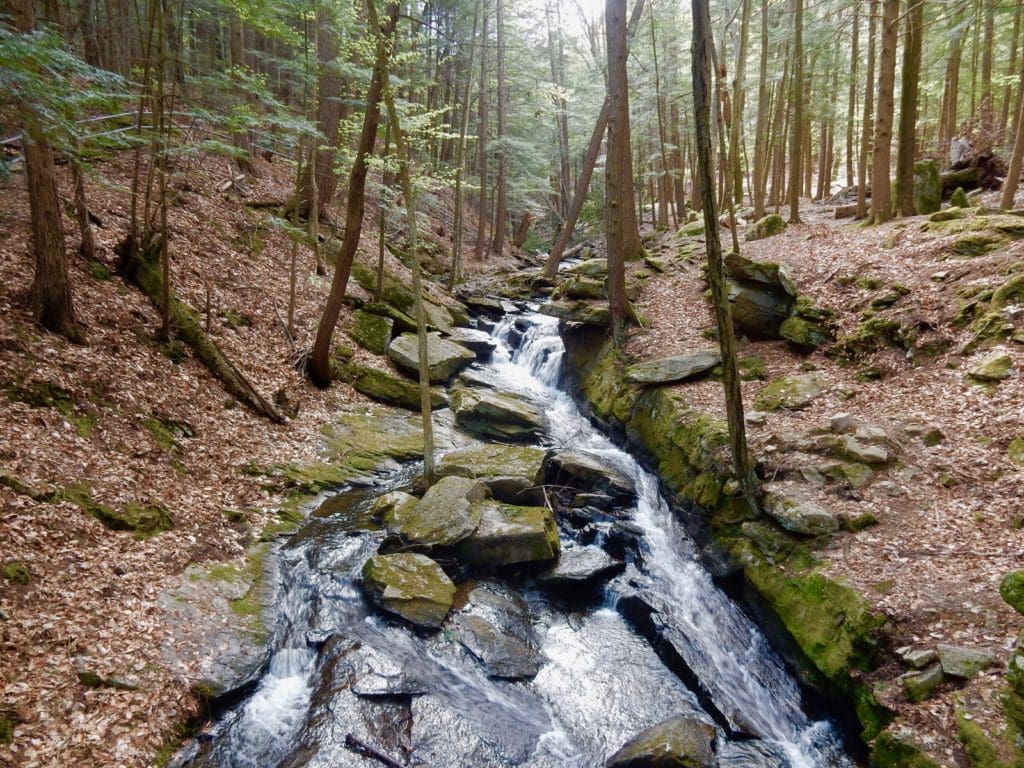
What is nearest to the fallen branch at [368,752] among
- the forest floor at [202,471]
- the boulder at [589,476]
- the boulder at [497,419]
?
the forest floor at [202,471]

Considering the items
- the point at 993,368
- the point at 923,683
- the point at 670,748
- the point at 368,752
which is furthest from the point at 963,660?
the point at 368,752

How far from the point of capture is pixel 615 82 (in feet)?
42.7

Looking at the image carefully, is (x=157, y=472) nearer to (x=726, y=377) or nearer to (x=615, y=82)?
(x=726, y=377)

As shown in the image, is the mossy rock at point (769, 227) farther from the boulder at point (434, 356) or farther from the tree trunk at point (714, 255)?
the tree trunk at point (714, 255)

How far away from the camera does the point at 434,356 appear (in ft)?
46.8

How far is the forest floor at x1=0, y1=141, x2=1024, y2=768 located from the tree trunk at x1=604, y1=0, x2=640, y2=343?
1.60m

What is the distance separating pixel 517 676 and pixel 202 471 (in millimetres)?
5355

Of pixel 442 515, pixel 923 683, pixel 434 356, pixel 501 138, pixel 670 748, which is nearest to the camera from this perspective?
pixel 923 683

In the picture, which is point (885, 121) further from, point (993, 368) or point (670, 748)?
point (670, 748)

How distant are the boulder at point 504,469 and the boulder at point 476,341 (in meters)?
6.03

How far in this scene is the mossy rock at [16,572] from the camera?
5.07m

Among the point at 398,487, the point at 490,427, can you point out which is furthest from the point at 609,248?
the point at 398,487

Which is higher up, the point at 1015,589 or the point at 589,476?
the point at 1015,589

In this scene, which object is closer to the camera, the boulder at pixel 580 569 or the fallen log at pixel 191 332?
the boulder at pixel 580 569
